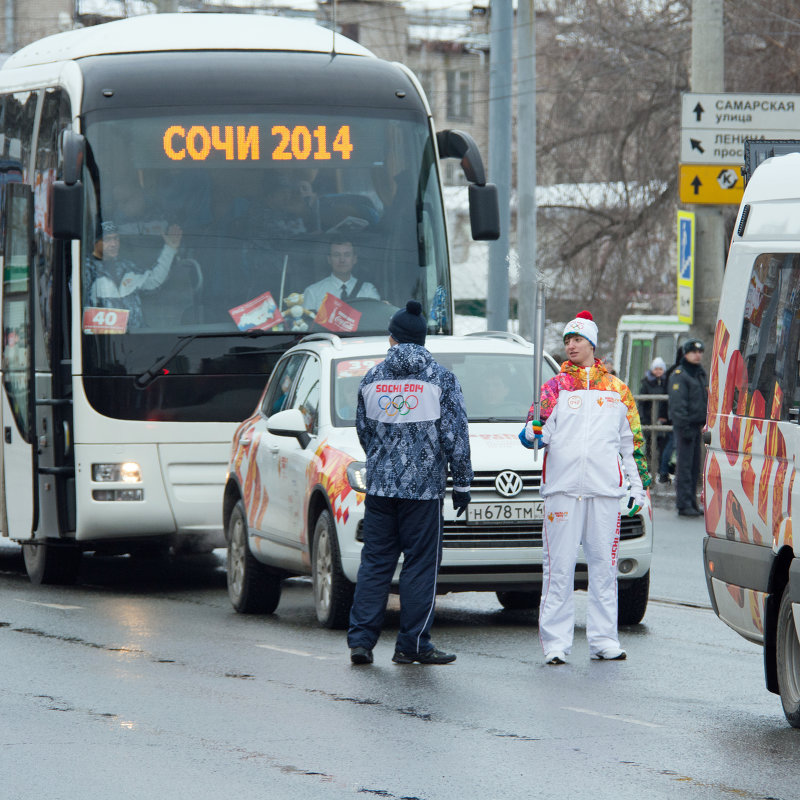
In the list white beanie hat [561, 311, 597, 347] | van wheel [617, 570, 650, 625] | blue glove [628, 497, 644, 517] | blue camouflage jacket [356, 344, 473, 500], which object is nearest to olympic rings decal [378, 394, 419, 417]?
blue camouflage jacket [356, 344, 473, 500]

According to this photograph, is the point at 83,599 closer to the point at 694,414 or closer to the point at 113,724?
the point at 113,724

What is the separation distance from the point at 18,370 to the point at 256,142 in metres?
2.40

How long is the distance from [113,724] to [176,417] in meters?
5.54

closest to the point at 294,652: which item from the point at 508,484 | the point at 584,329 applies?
the point at 508,484

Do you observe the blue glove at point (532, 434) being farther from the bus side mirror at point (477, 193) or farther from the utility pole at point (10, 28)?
the utility pole at point (10, 28)

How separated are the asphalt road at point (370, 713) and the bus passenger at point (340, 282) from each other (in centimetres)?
245

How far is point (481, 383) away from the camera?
11477mm

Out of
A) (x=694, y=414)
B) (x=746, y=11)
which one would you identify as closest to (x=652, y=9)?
(x=746, y=11)

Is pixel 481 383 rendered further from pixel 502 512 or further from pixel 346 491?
pixel 346 491

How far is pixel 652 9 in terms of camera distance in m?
28.5

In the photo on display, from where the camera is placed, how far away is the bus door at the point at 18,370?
1346 centimetres

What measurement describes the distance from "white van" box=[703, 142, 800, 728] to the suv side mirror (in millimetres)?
3260

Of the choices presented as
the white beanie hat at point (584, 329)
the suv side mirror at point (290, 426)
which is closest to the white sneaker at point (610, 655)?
the white beanie hat at point (584, 329)

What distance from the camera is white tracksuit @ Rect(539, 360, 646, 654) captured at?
9.41 meters
